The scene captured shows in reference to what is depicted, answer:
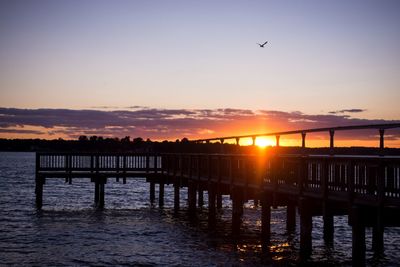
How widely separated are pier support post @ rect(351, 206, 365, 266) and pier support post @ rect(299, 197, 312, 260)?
10.3ft

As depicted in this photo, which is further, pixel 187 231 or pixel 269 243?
pixel 187 231

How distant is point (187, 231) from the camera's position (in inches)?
1074

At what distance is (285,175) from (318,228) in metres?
9.83

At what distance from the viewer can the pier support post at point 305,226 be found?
17.9 m

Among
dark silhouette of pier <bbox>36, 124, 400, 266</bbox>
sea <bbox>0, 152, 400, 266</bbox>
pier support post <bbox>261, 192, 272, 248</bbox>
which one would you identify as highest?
dark silhouette of pier <bbox>36, 124, 400, 266</bbox>

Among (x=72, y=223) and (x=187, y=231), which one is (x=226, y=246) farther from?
(x=72, y=223)

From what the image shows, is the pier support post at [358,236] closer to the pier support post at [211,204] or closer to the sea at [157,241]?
the sea at [157,241]

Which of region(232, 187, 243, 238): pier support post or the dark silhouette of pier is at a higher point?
the dark silhouette of pier

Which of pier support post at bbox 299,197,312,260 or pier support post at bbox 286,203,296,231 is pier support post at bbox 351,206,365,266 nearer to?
pier support post at bbox 299,197,312,260

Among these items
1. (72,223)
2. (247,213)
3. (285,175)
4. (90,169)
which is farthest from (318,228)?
(90,169)

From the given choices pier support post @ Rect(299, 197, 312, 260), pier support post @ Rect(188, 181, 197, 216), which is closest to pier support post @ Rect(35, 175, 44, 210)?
pier support post @ Rect(188, 181, 197, 216)

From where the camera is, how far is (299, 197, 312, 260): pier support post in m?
17.9

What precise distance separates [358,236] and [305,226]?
3.77 metres

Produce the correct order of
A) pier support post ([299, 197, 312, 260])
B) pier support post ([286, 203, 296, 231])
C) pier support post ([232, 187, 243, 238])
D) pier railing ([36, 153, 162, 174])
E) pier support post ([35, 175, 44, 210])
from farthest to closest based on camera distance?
pier railing ([36, 153, 162, 174]) < pier support post ([35, 175, 44, 210]) < pier support post ([286, 203, 296, 231]) < pier support post ([232, 187, 243, 238]) < pier support post ([299, 197, 312, 260])
